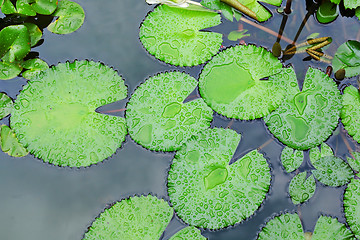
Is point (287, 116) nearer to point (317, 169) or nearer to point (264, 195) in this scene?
point (317, 169)

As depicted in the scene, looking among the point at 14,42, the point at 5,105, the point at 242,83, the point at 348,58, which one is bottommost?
the point at 5,105

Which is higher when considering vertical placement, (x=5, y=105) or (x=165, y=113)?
(x=165, y=113)

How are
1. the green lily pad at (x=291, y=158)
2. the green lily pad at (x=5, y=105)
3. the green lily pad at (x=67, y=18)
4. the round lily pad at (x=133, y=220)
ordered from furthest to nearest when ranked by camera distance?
the green lily pad at (x=67, y=18)
the green lily pad at (x=5, y=105)
the green lily pad at (x=291, y=158)
the round lily pad at (x=133, y=220)

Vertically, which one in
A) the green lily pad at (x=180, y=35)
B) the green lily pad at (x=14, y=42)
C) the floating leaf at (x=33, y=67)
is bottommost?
the floating leaf at (x=33, y=67)

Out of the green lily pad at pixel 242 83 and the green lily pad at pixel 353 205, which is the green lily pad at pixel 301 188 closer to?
the green lily pad at pixel 353 205

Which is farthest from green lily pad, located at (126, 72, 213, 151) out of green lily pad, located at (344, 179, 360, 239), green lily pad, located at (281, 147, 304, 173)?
green lily pad, located at (344, 179, 360, 239)

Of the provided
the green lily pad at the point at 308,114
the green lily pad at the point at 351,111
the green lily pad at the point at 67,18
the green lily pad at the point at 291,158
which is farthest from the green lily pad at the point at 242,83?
the green lily pad at the point at 67,18

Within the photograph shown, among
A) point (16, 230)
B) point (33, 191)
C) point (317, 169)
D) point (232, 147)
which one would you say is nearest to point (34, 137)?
point (33, 191)

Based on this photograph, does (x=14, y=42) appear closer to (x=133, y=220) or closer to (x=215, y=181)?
(x=133, y=220)

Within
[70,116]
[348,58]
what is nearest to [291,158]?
[348,58]
